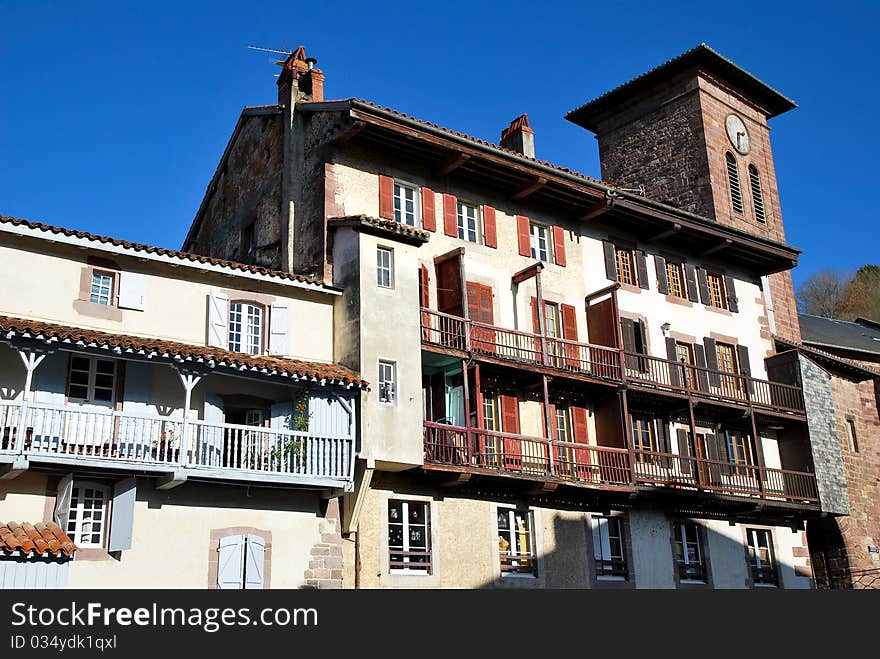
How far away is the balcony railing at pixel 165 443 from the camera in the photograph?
17484 millimetres

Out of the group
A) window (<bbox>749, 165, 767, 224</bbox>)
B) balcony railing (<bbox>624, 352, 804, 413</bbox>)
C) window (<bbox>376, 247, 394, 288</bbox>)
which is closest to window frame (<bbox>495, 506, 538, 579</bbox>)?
balcony railing (<bbox>624, 352, 804, 413</bbox>)

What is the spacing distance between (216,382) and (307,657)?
759cm

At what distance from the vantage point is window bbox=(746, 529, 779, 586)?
28.6 metres

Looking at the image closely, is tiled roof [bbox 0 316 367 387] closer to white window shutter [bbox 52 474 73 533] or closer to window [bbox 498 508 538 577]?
white window shutter [bbox 52 474 73 533]

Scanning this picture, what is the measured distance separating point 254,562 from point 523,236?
11359mm

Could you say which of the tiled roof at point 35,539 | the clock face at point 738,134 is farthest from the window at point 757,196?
the tiled roof at point 35,539

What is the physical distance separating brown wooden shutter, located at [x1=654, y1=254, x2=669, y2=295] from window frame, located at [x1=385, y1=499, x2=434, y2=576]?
36.6 ft

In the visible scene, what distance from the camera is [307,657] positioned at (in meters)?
14.2

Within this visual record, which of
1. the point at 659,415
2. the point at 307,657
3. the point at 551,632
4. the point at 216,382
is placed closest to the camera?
the point at 307,657

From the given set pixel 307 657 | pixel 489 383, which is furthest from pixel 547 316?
pixel 307 657

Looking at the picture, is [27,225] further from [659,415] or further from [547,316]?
[659,415]

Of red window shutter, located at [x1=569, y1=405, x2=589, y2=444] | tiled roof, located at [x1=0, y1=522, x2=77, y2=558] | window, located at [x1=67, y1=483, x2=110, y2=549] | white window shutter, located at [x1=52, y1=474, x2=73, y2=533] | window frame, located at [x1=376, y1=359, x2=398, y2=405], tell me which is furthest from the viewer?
red window shutter, located at [x1=569, y1=405, x2=589, y2=444]

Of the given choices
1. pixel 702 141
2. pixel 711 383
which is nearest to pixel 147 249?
pixel 711 383

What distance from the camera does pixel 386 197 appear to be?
2459cm
